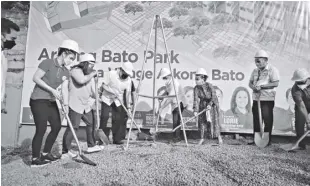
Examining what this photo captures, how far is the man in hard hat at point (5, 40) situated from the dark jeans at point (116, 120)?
947 mm

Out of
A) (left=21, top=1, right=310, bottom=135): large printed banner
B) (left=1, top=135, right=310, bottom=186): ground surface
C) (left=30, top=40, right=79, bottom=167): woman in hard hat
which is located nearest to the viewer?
(left=1, top=135, right=310, bottom=186): ground surface

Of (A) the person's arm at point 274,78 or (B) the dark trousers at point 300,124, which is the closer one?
(B) the dark trousers at point 300,124

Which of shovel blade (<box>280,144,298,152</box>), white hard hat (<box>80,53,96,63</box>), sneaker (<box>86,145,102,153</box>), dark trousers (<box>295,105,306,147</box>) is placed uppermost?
white hard hat (<box>80,53,96,63</box>)

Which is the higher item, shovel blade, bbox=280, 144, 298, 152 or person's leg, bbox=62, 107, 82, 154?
person's leg, bbox=62, 107, 82, 154

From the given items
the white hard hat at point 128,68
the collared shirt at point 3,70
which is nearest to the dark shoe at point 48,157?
the collared shirt at point 3,70

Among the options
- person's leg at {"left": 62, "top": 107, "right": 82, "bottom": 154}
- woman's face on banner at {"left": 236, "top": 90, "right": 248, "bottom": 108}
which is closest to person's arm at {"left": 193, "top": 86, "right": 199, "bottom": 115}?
woman's face on banner at {"left": 236, "top": 90, "right": 248, "bottom": 108}

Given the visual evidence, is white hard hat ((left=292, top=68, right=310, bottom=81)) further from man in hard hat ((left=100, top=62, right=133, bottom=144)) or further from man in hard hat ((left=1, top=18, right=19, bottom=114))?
man in hard hat ((left=1, top=18, right=19, bottom=114))

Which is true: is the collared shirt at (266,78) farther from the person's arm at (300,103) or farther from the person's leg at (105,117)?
the person's leg at (105,117)

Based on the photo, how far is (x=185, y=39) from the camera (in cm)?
235

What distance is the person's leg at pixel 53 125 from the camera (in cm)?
192

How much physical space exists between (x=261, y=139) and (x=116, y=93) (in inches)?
56.9

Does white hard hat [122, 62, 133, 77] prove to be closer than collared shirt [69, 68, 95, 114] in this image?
No

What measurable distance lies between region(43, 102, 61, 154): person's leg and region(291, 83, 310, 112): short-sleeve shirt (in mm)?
2088

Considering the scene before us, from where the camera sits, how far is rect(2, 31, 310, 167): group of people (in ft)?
6.26
